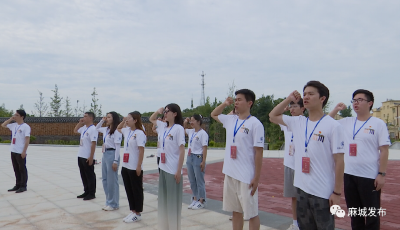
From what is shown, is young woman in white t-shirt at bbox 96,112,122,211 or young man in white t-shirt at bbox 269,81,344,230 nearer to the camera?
young man in white t-shirt at bbox 269,81,344,230

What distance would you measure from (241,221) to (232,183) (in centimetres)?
39

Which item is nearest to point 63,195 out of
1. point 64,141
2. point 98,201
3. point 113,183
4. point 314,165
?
point 98,201

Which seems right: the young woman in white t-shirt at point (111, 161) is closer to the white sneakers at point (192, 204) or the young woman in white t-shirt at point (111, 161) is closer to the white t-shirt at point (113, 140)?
the white t-shirt at point (113, 140)

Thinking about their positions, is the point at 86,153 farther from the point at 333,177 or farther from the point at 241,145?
the point at 333,177

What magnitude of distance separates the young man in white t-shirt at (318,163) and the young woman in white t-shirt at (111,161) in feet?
10.4

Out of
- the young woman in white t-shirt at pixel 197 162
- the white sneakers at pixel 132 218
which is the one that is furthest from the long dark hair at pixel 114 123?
the white sneakers at pixel 132 218

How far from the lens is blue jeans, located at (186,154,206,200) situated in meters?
5.07

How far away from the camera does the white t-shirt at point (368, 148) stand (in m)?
3.04

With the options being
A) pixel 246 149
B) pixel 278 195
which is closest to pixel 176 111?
pixel 246 149

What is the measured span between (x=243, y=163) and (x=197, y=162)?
2.26 meters

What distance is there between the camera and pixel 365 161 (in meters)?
3.06

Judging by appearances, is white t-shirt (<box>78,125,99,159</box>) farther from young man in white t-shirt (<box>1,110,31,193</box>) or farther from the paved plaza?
young man in white t-shirt (<box>1,110,31,193</box>)

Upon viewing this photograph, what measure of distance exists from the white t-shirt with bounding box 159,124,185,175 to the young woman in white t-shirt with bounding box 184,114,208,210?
4.67ft

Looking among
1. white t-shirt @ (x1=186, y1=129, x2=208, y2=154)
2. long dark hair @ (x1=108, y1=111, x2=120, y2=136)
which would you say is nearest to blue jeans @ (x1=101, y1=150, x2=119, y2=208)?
long dark hair @ (x1=108, y1=111, x2=120, y2=136)
